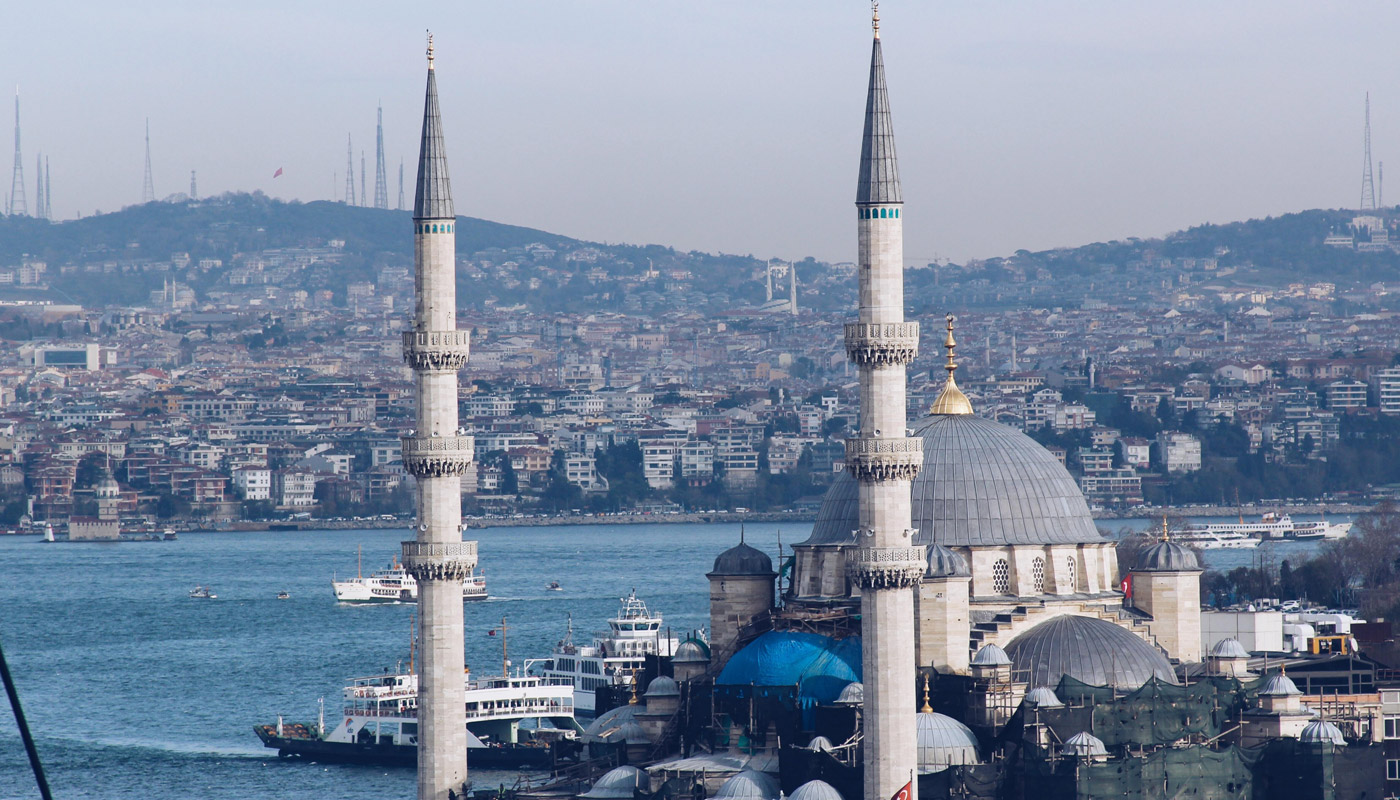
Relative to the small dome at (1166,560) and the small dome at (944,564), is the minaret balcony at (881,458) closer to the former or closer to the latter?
the small dome at (944,564)

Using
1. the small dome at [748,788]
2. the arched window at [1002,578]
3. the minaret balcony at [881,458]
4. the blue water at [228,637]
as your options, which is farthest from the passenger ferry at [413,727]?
the minaret balcony at [881,458]

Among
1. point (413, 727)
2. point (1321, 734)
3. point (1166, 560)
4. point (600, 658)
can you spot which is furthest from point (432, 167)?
point (600, 658)

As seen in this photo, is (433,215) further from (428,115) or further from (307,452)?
(307,452)

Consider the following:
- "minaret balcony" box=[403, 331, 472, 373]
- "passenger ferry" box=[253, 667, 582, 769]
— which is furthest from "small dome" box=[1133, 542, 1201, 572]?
"passenger ferry" box=[253, 667, 582, 769]

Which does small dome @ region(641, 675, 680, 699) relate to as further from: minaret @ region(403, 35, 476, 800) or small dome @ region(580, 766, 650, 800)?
minaret @ region(403, 35, 476, 800)

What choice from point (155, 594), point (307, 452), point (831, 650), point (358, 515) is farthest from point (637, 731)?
point (307, 452)
